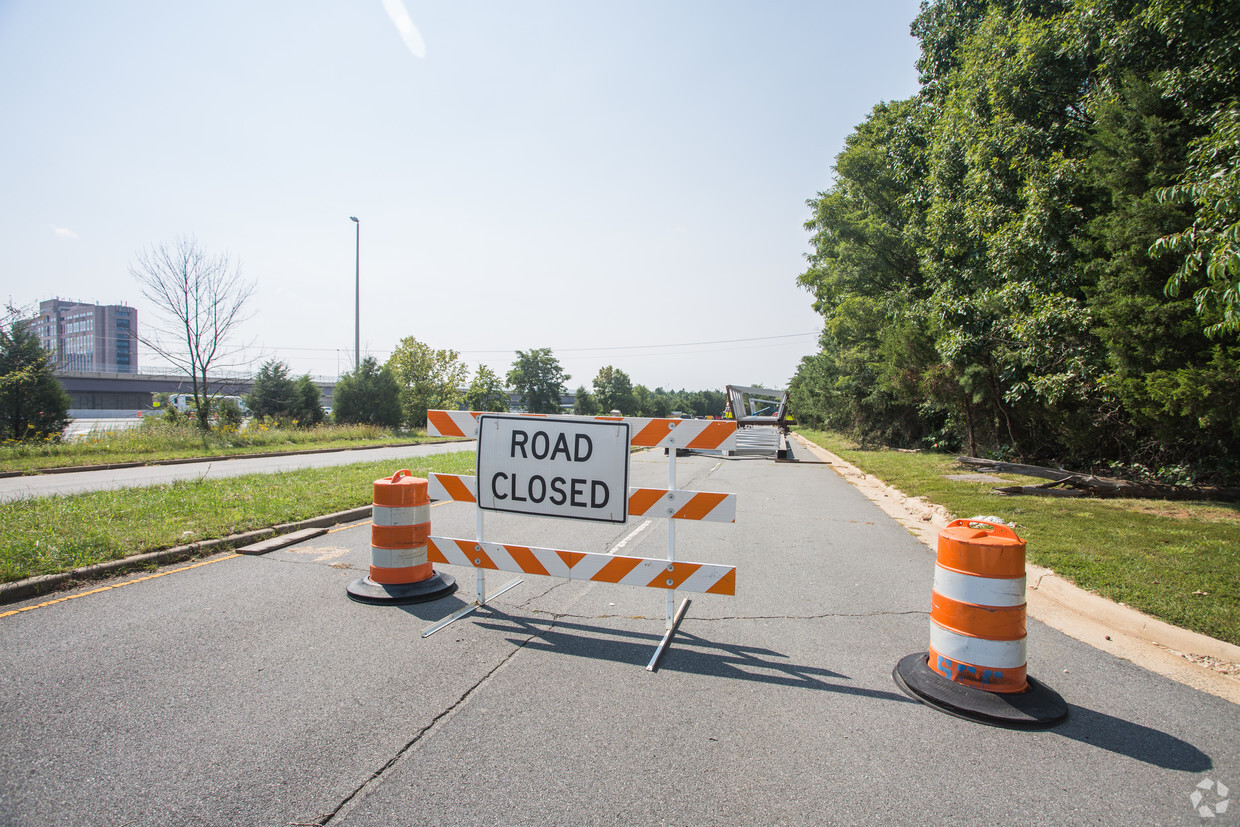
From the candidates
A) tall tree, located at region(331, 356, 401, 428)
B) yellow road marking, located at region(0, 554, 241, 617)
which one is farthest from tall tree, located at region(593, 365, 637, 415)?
yellow road marking, located at region(0, 554, 241, 617)

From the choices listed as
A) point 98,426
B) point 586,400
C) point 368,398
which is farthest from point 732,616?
point 586,400

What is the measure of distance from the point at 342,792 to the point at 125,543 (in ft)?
18.3

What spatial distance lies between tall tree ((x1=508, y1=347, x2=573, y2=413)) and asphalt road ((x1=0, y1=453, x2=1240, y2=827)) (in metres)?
94.5

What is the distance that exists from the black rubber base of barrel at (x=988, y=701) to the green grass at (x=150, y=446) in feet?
60.8

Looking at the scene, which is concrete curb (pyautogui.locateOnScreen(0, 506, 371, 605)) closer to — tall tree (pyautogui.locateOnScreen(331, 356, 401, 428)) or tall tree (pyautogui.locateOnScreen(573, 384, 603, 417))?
tall tree (pyautogui.locateOnScreen(331, 356, 401, 428))

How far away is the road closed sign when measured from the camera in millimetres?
4723

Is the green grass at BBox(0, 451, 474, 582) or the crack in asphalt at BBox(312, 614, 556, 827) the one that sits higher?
the green grass at BBox(0, 451, 474, 582)

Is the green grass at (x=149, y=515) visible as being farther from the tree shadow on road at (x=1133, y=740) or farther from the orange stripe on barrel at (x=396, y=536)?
the tree shadow on road at (x=1133, y=740)

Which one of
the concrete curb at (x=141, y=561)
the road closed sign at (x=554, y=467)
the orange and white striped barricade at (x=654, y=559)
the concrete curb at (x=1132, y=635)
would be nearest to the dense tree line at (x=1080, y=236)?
the concrete curb at (x=1132, y=635)

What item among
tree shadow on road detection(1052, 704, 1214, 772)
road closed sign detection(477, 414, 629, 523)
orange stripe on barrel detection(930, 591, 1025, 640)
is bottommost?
tree shadow on road detection(1052, 704, 1214, 772)

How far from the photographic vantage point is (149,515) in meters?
7.99

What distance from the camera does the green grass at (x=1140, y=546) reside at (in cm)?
490

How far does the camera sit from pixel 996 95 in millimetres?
15242

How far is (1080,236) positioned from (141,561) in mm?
16649
